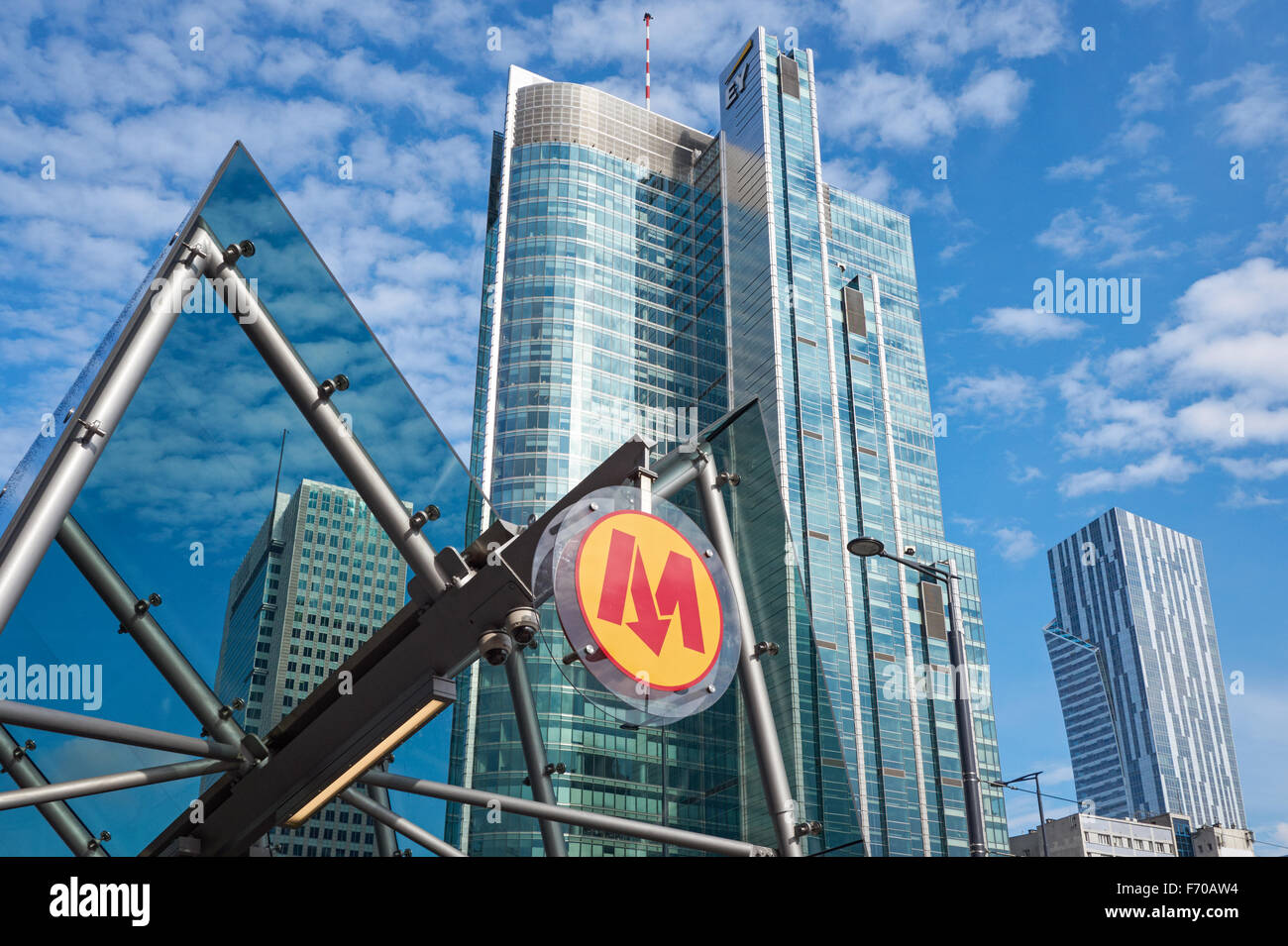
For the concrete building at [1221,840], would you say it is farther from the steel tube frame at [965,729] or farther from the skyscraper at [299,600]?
the skyscraper at [299,600]

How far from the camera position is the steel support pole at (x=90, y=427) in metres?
5.76

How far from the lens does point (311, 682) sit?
7195mm

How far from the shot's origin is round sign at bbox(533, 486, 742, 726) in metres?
5.81

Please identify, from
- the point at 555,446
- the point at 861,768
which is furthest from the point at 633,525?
the point at 861,768

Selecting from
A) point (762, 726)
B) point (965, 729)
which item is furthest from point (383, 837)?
point (965, 729)

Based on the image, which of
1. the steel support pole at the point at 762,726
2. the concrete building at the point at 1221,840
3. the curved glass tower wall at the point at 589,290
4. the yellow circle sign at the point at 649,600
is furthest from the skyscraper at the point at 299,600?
the concrete building at the point at 1221,840

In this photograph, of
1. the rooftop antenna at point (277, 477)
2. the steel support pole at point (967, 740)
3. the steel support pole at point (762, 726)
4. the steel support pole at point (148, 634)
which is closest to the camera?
the rooftop antenna at point (277, 477)

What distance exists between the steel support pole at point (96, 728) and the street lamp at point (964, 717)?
8189 mm

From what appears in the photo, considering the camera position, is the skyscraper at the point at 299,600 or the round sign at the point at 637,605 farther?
the skyscraper at the point at 299,600

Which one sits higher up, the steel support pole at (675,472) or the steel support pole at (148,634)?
the steel support pole at (675,472)

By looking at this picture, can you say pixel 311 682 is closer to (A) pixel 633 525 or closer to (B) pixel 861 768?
(A) pixel 633 525

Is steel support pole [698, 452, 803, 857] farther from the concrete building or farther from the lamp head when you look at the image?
the concrete building

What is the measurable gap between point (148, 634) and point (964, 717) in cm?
1031
